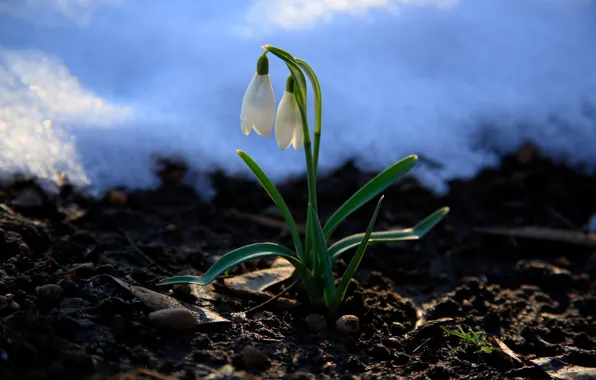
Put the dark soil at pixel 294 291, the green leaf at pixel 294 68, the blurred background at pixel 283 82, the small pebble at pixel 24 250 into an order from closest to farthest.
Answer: the dark soil at pixel 294 291 < the green leaf at pixel 294 68 < the small pebble at pixel 24 250 < the blurred background at pixel 283 82

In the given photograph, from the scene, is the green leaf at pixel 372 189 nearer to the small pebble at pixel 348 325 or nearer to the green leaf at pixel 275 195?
the green leaf at pixel 275 195

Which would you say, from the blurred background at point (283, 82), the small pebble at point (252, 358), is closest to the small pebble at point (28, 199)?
the blurred background at point (283, 82)

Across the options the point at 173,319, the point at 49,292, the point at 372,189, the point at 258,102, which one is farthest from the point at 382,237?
the point at 49,292

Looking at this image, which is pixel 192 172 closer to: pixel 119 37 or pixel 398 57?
pixel 119 37

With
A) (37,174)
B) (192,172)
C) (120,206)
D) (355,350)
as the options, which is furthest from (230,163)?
(355,350)

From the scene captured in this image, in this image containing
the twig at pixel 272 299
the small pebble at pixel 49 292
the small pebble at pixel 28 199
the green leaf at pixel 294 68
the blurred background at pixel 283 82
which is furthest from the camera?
the blurred background at pixel 283 82

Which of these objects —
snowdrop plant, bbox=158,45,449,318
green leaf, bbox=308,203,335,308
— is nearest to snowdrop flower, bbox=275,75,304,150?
snowdrop plant, bbox=158,45,449,318

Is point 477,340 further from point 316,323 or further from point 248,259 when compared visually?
point 248,259

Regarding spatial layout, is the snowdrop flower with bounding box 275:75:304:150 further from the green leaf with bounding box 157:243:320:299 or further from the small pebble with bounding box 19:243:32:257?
the small pebble with bounding box 19:243:32:257
